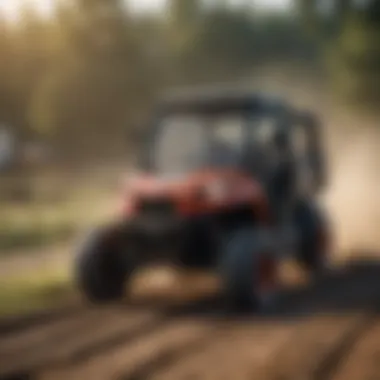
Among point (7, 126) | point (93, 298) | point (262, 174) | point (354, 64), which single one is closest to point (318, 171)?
point (262, 174)

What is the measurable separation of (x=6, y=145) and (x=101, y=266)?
3.17 feet

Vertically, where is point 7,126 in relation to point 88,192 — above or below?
above

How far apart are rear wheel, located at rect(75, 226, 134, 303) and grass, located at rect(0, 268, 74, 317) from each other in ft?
0.33

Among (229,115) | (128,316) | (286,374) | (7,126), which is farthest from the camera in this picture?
(229,115)

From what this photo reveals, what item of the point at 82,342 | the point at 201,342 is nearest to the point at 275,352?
the point at 201,342

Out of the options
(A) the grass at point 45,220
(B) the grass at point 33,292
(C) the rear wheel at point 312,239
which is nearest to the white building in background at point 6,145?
(A) the grass at point 45,220

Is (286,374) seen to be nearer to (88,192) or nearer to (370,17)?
(88,192)

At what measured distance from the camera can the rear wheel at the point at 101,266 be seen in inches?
221

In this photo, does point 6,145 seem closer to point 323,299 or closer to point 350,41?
point 350,41

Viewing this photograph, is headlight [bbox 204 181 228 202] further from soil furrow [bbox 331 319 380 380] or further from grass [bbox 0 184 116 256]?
soil furrow [bbox 331 319 380 380]

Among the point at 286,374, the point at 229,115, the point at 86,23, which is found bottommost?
the point at 286,374

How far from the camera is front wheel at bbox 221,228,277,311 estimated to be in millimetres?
5355

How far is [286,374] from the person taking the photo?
4164 mm

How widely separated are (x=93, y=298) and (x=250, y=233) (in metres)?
0.80
